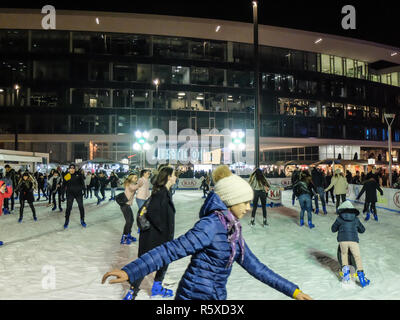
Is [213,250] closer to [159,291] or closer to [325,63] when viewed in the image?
[159,291]

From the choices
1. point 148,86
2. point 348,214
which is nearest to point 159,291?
point 348,214

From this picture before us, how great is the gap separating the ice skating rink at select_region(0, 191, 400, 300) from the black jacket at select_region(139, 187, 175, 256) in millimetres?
807

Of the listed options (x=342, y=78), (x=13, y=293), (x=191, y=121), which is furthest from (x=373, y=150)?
(x=13, y=293)

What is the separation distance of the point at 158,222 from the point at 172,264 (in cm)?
238

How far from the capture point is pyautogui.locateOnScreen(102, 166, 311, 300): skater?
2250mm

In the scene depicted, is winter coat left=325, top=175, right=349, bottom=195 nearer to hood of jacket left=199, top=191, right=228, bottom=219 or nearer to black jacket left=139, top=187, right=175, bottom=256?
black jacket left=139, top=187, right=175, bottom=256

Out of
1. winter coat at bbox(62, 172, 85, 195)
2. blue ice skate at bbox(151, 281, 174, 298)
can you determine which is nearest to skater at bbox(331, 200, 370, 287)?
blue ice skate at bbox(151, 281, 174, 298)

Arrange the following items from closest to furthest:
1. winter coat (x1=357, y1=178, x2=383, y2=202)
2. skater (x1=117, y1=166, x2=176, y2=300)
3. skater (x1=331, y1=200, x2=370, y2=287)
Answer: skater (x1=117, y1=166, x2=176, y2=300), skater (x1=331, y1=200, x2=370, y2=287), winter coat (x1=357, y1=178, x2=383, y2=202)

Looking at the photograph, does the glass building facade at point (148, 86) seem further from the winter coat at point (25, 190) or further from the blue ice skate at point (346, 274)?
the blue ice skate at point (346, 274)

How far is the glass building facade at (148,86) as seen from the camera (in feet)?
131

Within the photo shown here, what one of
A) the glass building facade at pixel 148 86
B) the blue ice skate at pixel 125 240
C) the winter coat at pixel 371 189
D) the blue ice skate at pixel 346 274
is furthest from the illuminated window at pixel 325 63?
the blue ice skate at pixel 346 274

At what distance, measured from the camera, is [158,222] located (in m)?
4.46
